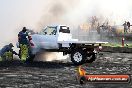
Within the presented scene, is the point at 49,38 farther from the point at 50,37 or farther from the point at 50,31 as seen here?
the point at 50,31

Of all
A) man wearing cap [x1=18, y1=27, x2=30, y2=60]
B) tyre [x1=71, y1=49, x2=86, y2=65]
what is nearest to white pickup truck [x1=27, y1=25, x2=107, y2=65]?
tyre [x1=71, y1=49, x2=86, y2=65]

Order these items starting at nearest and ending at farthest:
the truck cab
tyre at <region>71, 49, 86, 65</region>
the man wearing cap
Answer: tyre at <region>71, 49, 86, 65</region> → the truck cab → the man wearing cap

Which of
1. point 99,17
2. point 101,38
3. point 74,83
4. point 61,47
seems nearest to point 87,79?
point 74,83

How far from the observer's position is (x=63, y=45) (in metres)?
20.1

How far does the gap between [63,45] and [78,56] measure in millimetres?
1013

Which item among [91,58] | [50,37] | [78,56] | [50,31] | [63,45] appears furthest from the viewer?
[91,58]

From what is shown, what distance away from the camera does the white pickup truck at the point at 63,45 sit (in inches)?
779

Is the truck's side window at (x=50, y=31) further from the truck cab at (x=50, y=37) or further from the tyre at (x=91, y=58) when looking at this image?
the tyre at (x=91, y=58)

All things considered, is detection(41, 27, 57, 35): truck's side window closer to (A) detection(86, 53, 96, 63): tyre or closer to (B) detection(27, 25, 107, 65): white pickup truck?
(B) detection(27, 25, 107, 65): white pickup truck

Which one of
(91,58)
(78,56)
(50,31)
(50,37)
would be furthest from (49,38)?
(91,58)

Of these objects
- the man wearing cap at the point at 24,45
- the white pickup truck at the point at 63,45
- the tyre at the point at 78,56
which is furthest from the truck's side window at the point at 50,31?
the tyre at the point at 78,56

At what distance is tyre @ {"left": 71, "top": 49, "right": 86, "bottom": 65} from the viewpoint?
64.6 feet

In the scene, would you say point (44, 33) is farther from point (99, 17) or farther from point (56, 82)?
point (99, 17)

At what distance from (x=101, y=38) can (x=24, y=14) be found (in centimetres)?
971
